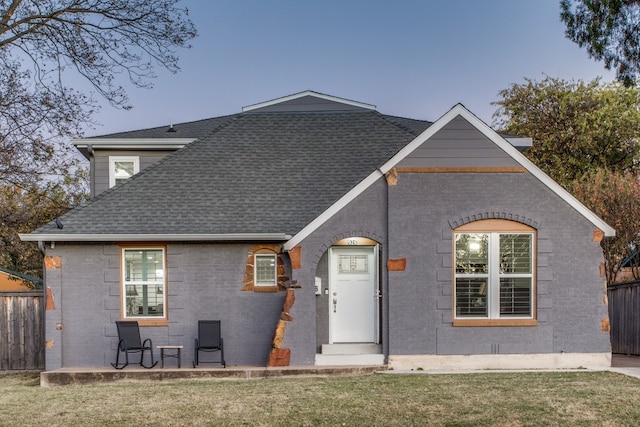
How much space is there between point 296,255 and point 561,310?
549 centimetres

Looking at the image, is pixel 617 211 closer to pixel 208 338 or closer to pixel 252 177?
pixel 252 177

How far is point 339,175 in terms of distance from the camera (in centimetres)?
1350

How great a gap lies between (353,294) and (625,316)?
24.2ft

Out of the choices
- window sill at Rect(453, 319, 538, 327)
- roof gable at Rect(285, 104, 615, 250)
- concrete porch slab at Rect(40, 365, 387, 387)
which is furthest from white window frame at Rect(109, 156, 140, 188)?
window sill at Rect(453, 319, 538, 327)

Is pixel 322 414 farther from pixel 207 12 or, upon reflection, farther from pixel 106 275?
pixel 207 12

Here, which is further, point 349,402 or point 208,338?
point 208,338

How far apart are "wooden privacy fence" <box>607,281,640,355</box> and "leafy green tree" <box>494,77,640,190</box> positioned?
13.0 meters

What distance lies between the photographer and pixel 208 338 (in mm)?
11773

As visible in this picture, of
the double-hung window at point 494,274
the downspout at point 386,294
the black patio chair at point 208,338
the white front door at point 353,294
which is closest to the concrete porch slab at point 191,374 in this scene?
the downspout at point 386,294

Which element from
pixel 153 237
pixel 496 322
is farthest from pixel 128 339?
pixel 496 322

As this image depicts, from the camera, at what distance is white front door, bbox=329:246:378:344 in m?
12.3

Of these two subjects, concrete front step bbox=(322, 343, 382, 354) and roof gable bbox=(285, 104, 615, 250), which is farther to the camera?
concrete front step bbox=(322, 343, 382, 354)

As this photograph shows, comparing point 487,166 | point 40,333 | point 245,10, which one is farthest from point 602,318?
point 40,333

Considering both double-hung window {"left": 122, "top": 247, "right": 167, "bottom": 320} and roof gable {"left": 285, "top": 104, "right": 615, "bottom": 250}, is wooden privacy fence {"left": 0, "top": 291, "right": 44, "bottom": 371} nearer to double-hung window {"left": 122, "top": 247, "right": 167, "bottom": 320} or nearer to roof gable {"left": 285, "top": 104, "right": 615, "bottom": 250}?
double-hung window {"left": 122, "top": 247, "right": 167, "bottom": 320}
